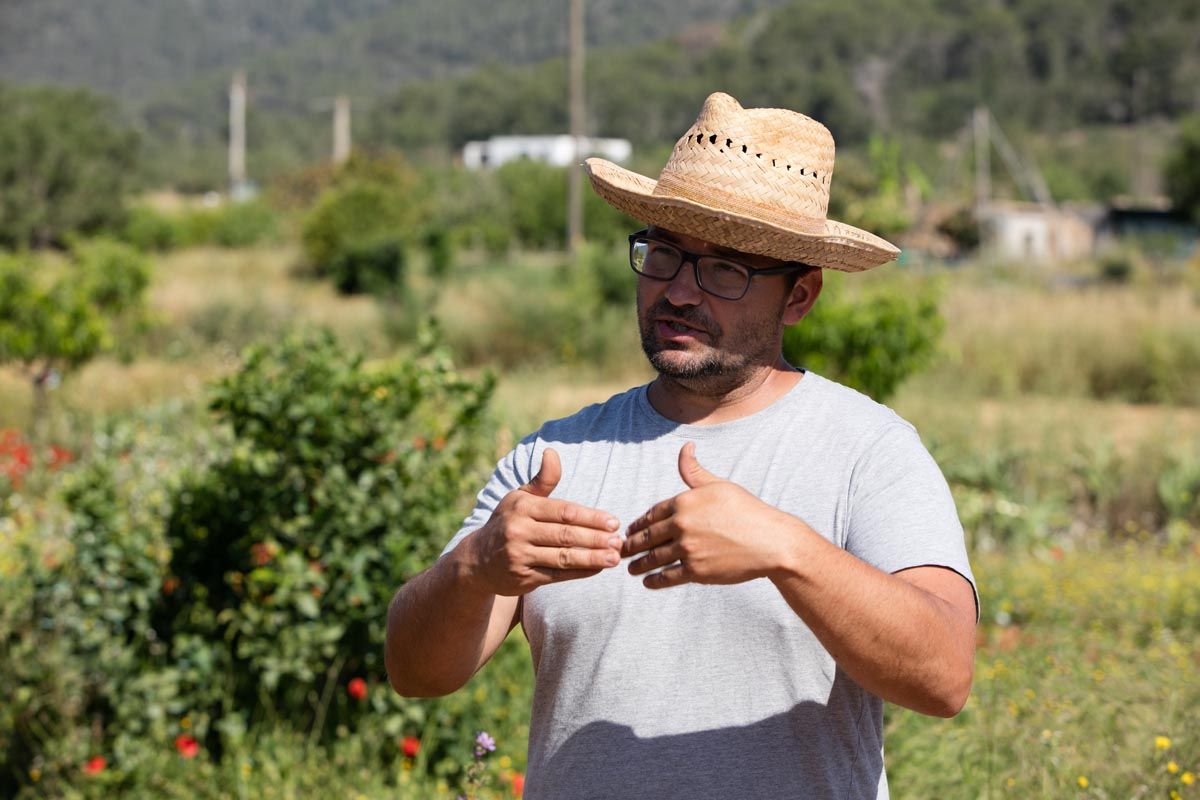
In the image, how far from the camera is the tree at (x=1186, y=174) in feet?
148

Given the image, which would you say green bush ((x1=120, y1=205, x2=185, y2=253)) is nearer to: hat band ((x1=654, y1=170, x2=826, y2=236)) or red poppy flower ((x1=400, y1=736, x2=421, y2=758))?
red poppy flower ((x1=400, y1=736, x2=421, y2=758))

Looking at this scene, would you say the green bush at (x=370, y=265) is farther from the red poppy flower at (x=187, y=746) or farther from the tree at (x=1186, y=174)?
the tree at (x=1186, y=174)

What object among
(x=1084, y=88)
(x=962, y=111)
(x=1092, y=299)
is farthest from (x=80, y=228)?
(x=1084, y=88)

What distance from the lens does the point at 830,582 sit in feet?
5.30

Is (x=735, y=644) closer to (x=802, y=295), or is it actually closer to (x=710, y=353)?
(x=710, y=353)

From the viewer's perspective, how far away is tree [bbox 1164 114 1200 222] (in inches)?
1777

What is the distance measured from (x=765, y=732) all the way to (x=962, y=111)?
3623 inches

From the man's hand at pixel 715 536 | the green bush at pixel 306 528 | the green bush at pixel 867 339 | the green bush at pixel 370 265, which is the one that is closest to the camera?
the man's hand at pixel 715 536

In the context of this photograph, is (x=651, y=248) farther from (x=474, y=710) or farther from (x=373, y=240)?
(x=373, y=240)

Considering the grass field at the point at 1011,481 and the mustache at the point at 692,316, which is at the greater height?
the mustache at the point at 692,316

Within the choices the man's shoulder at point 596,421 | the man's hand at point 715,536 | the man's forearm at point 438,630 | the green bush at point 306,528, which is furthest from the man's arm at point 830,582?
the green bush at point 306,528

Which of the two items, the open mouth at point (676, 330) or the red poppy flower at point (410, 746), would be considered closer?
the open mouth at point (676, 330)

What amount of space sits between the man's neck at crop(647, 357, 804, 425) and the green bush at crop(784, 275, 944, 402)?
6736mm

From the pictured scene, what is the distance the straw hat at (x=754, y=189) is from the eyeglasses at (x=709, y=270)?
29 mm
